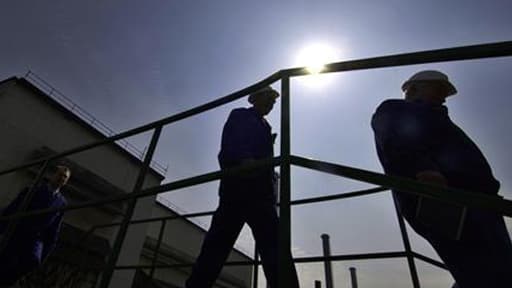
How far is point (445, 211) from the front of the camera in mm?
1057

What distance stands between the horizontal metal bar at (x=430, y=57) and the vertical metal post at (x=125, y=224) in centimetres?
116

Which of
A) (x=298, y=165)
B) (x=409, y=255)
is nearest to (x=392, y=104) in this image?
(x=298, y=165)

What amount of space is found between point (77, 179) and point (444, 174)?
236 inches

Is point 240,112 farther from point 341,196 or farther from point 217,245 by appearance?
point 341,196

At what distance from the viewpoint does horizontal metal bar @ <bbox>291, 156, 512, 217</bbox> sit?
2.44 ft

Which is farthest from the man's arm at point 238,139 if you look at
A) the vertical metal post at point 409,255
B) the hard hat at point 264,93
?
the vertical metal post at point 409,255

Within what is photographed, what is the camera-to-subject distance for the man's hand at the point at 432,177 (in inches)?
42.3

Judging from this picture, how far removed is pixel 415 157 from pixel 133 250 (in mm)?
6878

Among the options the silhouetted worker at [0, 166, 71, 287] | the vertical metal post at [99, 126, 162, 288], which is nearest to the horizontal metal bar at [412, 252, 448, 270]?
the vertical metal post at [99, 126, 162, 288]

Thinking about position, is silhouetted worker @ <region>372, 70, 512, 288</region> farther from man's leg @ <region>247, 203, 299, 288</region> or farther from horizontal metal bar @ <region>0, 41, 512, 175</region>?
man's leg @ <region>247, 203, 299, 288</region>

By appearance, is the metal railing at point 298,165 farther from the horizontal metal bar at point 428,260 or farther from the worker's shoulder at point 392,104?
the worker's shoulder at point 392,104

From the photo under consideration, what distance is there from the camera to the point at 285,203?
111cm

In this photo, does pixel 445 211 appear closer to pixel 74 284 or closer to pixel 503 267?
pixel 503 267

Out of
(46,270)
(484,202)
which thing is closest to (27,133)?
(46,270)
